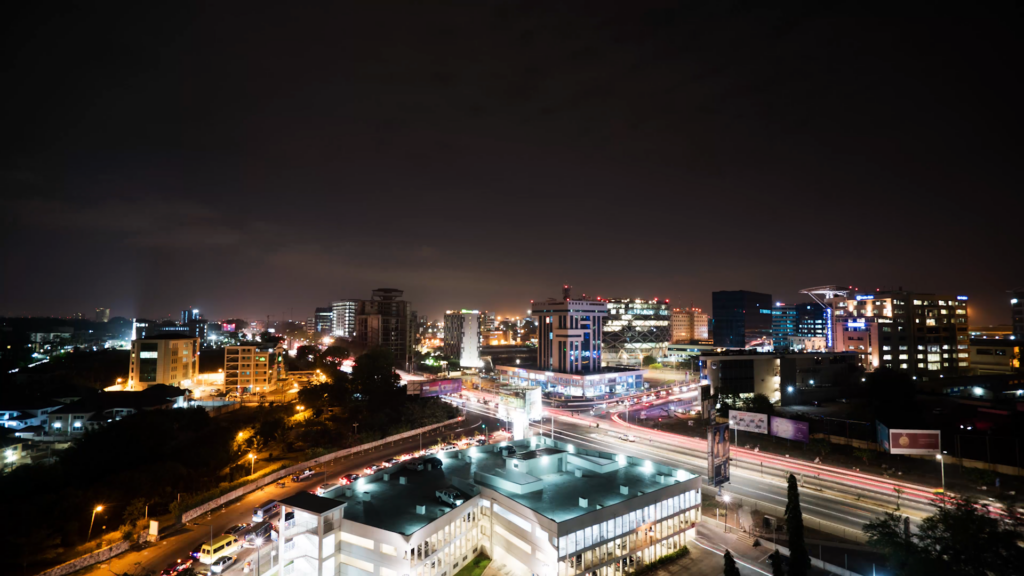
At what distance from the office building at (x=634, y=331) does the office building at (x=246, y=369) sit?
63.7 m

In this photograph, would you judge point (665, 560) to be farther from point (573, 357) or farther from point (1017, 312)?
point (1017, 312)

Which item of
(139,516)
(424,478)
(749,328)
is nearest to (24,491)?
(139,516)

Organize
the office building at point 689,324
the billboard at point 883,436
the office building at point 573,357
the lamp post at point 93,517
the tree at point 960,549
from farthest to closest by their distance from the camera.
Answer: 1. the office building at point 689,324
2. the office building at point 573,357
3. the billboard at point 883,436
4. the lamp post at point 93,517
5. the tree at point 960,549

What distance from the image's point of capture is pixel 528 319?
175375 millimetres

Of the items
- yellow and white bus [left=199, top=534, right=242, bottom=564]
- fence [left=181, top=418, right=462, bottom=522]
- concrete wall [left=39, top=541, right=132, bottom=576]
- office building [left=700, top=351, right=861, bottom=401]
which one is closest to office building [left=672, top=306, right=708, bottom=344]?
office building [left=700, top=351, right=861, bottom=401]

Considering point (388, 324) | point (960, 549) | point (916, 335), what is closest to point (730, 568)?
point (960, 549)

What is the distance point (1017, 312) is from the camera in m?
74.9

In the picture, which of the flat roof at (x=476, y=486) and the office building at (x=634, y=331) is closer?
the flat roof at (x=476, y=486)

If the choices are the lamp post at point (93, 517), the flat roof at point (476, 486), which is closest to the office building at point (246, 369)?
the lamp post at point (93, 517)

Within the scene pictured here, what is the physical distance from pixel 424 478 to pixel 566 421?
87.5 ft

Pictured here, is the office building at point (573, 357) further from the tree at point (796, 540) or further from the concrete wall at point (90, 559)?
the concrete wall at point (90, 559)

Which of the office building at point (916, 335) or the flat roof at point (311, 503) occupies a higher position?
the office building at point (916, 335)

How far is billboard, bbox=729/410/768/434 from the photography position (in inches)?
1467

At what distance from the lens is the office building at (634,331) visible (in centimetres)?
10438
